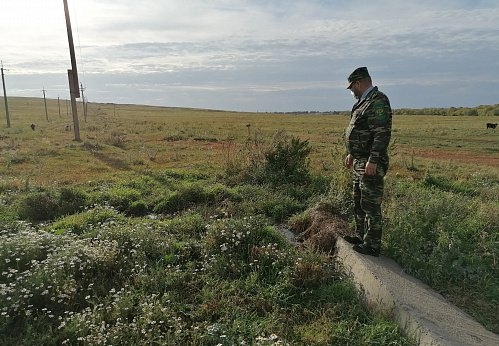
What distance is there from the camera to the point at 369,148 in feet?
14.2

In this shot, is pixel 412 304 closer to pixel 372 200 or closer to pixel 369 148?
pixel 372 200

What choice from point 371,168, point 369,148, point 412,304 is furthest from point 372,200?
point 412,304

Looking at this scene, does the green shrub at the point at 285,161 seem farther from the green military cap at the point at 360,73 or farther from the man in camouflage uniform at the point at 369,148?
the green military cap at the point at 360,73

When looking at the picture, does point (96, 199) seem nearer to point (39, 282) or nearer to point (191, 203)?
point (191, 203)

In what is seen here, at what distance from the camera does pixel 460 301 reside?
356 cm

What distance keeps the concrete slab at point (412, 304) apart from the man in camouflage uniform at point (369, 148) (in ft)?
1.08

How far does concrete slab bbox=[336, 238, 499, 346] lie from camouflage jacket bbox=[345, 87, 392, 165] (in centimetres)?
134

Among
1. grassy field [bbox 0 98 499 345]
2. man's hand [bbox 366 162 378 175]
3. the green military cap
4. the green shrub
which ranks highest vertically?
the green military cap

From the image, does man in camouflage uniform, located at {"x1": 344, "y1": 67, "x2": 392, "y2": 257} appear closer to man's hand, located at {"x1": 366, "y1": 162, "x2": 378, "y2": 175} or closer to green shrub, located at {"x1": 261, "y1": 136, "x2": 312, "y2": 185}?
man's hand, located at {"x1": 366, "y1": 162, "x2": 378, "y2": 175}

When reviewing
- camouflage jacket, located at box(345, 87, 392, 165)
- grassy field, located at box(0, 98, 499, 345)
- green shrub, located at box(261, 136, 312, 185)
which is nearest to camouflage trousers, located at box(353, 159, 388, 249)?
camouflage jacket, located at box(345, 87, 392, 165)

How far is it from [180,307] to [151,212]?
12.0 ft

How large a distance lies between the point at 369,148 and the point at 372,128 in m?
0.33

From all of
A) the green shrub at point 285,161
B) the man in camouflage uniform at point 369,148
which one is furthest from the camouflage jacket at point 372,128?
the green shrub at point 285,161

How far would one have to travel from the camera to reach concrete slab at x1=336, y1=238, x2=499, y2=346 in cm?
285
